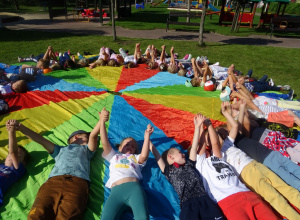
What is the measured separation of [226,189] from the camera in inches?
98.7

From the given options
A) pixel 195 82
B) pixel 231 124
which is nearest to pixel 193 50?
pixel 195 82

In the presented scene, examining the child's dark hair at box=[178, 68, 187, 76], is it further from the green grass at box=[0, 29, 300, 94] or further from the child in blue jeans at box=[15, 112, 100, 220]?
the child in blue jeans at box=[15, 112, 100, 220]

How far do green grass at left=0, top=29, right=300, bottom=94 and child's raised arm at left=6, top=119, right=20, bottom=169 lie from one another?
5971 millimetres

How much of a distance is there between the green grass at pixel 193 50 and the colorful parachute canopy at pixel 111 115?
9.81 feet

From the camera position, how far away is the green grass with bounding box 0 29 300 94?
303 inches

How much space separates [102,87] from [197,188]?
3.86 meters

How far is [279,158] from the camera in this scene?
9.82ft

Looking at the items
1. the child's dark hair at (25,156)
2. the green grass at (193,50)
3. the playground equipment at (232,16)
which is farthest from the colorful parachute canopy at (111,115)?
the playground equipment at (232,16)

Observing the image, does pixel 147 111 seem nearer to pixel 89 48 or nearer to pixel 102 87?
pixel 102 87

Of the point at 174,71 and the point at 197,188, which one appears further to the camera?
the point at 174,71

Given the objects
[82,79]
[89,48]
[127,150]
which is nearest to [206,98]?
[127,150]

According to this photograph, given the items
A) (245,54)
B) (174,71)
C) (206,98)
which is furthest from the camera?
(245,54)

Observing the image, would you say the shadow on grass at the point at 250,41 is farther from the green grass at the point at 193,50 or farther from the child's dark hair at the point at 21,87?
the child's dark hair at the point at 21,87

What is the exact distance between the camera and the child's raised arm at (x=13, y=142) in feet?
8.71
